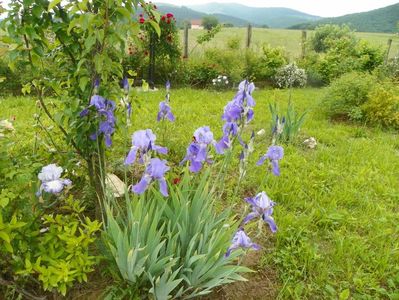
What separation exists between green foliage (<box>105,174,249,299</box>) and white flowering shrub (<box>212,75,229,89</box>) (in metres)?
6.34

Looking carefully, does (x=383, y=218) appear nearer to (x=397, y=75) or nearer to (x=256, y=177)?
(x=256, y=177)

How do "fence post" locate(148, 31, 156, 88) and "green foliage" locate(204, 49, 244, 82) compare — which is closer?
"fence post" locate(148, 31, 156, 88)

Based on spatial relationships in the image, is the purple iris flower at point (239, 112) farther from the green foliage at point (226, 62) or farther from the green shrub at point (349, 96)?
the green foliage at point (226, 62)

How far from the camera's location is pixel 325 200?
321 cm

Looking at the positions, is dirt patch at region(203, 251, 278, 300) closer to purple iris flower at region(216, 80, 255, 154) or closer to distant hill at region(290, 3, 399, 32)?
purple iris flower at region(216, 80, 255, 154)

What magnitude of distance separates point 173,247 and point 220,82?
6746 mm

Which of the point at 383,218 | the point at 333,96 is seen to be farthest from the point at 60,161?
the point at 333,96

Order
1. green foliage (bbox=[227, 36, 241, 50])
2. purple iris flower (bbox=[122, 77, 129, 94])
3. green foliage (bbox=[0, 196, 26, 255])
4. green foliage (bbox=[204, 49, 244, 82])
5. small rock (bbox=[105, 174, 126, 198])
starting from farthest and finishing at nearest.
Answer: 1. green foliage (bbox=[227, 36, 241, 50])
2. green foliage (bbox=[204, 49, 244, 82])
3. small rock (bbox=[105, 174, 126, 198])
4. purple iris flower (bbox=[122, 77, 129, 94])
5. green foliage (bbox=[0, 196, 26, 255])

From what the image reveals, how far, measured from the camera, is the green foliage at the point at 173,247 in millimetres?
1658

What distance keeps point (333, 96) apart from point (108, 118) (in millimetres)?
5068

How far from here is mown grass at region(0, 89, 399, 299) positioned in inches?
90.9

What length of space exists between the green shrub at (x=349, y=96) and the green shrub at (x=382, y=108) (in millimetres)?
122

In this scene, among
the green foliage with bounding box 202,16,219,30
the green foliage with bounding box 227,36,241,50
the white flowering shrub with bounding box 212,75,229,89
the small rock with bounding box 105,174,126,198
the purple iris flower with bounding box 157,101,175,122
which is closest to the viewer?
the purple iris flower with bounding box 157,101,175,122

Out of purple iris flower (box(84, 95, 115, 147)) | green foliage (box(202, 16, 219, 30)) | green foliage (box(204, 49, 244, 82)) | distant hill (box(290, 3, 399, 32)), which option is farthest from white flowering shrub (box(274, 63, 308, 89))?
distant hill (box(290, 3, 399, 32))
